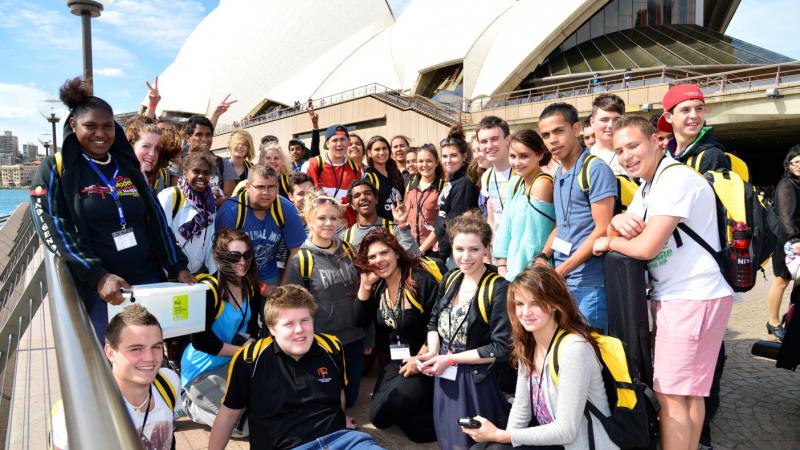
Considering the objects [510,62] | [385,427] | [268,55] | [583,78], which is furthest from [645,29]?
[385,427]

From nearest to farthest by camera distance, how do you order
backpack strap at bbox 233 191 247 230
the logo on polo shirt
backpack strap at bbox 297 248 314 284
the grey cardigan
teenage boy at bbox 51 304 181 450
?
teenage boy at bbox 51 304 181 450 < the grey cardigan < the logo on polo shirt < backpack strap at bbox 297 248 314 284 < backpack strap at bbox 233 191 247 230

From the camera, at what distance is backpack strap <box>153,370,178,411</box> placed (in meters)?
2.08

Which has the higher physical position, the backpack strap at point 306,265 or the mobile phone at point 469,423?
the backpack strap at point 306,265

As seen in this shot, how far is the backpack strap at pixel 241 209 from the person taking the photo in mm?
3553

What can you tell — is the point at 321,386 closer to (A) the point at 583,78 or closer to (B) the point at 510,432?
(B) the point at 510,432

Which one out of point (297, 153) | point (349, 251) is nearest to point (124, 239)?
point (349, 251)

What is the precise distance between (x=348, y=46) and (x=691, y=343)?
38585 mm

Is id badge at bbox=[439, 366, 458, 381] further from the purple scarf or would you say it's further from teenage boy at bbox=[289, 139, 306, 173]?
teenage boy at bbox=[289, 139, 306, 173]

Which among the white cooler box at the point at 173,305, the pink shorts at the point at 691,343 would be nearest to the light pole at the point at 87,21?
the white cooler box at the point at 173,305

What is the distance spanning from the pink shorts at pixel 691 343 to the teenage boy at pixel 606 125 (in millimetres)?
1209

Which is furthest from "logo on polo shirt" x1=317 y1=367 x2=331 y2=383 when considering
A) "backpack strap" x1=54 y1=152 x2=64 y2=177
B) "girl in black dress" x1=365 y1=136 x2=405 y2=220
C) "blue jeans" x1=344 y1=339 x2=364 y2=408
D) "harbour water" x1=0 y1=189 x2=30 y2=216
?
"harbour water" x1=0 y1=189 x2=30 y2=216

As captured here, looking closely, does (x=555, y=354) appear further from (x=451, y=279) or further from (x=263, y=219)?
(x=263, y=219)

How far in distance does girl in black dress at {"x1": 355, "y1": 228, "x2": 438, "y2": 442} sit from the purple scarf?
1223 millimetres

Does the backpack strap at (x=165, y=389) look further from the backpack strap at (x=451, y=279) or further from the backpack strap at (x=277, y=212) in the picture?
the backpack strap at (x=277, y=212)
